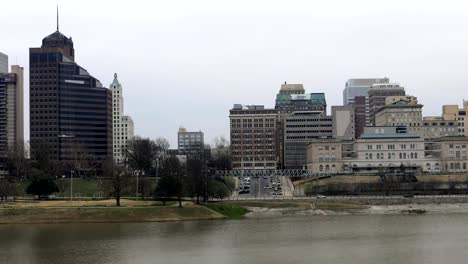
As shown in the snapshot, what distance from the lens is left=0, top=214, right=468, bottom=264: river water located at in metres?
64.5

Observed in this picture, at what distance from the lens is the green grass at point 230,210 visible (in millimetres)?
117312

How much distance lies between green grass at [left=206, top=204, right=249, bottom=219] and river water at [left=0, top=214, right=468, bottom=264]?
10838mm

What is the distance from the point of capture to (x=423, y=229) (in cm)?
8894

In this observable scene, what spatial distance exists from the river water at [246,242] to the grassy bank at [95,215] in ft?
15.6

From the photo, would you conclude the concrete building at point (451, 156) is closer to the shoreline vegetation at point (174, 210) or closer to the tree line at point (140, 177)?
the shoreline vegetation at point (174, 210)

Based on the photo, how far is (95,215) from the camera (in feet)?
355

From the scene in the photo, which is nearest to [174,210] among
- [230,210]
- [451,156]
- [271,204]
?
[230,210]

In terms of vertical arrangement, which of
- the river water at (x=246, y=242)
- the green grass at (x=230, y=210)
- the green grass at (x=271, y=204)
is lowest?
the river water at (x=246, y=242)

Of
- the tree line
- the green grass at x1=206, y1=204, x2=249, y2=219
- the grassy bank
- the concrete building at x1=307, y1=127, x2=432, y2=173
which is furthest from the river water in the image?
the concrete building at x1=307, y1=127, x2=432, y2=173

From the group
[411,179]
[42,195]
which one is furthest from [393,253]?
[411,179]

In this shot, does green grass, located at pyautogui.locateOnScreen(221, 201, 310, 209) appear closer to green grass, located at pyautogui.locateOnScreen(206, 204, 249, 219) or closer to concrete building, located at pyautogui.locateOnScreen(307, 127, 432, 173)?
green grass, located at pyautogui.locateOnScreen(206, 204, 249, 219)

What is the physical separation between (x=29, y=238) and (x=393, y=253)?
45919 mm

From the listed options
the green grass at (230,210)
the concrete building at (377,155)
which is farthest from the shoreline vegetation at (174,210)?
the concrete building at (377,155)

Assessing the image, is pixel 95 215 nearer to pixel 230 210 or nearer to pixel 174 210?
pixel 174 210
